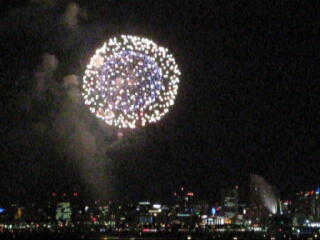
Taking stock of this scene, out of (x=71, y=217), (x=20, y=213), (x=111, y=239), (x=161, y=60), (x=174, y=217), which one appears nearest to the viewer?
(x=161, y=60)

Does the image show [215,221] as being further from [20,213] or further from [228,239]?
[228,239]

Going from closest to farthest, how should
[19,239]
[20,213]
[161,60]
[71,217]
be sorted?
[161,60]
[19,239]
[20,213]
[71,217]

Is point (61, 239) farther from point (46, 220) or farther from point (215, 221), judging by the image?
point (215, 221)

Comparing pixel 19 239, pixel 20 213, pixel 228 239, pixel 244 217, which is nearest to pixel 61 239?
pixel 19 239

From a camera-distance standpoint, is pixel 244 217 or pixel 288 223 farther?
pixel 244 217

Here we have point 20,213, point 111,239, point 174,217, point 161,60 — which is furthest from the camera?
point 174,217

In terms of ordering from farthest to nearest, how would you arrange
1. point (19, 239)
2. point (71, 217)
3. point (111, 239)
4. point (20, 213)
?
1. point (71, 217)
2. point (20, 213)
3. point (111, 239)
4. point (19, 239)

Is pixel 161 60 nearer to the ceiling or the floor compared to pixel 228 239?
nearer to the ceiling

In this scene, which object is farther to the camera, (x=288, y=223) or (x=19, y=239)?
(x=288, y=223)

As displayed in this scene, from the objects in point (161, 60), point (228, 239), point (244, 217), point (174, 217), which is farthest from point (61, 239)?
point (244, 217)
